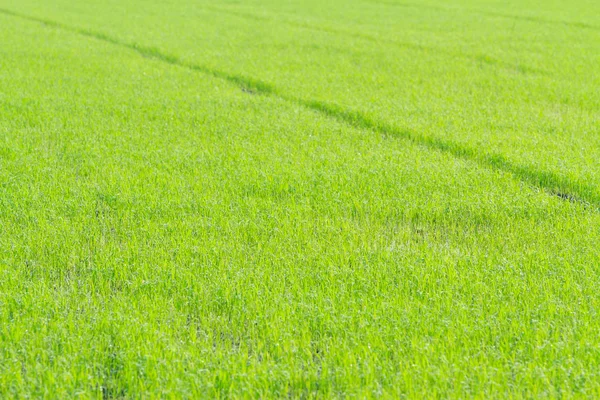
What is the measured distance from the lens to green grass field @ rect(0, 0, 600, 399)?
3225 millimetres

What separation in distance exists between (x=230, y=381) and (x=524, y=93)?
731 centimetres

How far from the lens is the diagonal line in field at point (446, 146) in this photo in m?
5.63

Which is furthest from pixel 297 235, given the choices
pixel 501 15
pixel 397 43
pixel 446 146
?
pixel 501 15

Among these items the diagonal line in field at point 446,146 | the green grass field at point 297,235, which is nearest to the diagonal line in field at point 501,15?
the green grass field at point 297,235

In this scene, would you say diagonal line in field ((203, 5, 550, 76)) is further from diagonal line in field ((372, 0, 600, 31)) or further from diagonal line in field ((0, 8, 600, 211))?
diagonal line in field ((372, 0, 600, 31))

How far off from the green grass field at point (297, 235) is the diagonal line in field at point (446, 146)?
0.08 ft

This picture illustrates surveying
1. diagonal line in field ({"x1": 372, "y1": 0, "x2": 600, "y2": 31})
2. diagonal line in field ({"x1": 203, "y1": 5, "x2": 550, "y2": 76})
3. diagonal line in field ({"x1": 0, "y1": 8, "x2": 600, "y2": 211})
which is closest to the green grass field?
diagonal line in field ({"x1": 0, "y1": 8, "x2": 600, "y2": 211})

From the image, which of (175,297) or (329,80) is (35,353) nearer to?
(175,297)

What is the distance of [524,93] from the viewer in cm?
945

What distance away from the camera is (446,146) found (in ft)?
22.6

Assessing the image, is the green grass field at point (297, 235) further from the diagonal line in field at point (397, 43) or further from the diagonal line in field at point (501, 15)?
the diagonal line in field at point (501, 15)

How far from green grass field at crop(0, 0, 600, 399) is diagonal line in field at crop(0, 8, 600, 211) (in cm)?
2

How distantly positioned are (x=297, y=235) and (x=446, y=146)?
8.85ft

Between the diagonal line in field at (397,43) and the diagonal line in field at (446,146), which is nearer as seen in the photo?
the diagonal line in field at (446,146)
